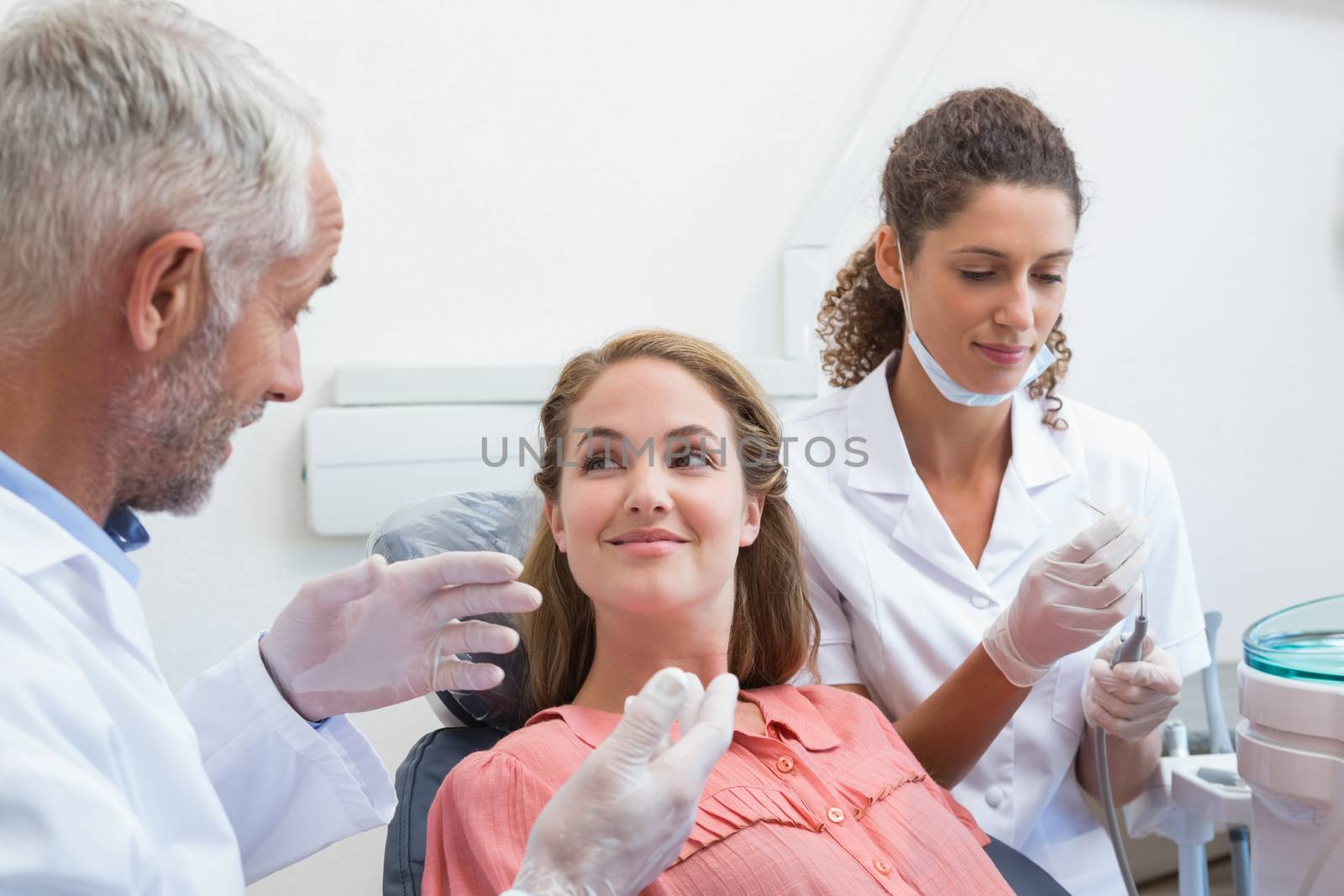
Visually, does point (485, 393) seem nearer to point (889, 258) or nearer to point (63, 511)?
point (889, 258)

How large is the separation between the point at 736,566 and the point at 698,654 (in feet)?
0.57

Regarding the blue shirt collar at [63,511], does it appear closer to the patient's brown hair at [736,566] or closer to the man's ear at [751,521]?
the patient's brown hair at [736,566]

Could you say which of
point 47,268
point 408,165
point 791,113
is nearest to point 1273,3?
point 791,113

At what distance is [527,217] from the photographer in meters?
2.10

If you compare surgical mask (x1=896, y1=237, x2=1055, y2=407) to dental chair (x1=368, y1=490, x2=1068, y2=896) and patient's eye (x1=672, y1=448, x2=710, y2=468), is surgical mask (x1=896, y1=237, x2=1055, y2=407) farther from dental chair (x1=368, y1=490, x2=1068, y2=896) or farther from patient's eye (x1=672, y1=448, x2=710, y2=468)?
dental chair (x1=368, y1=490, x2=1068, y2=896)

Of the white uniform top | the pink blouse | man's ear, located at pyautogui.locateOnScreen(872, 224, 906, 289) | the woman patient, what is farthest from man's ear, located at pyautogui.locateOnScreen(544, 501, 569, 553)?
man's ear, located at pyautogui.locateOnScreen(872, 224, 906, 289)

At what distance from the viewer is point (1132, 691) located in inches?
54.1

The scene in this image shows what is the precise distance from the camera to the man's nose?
913 millimetres

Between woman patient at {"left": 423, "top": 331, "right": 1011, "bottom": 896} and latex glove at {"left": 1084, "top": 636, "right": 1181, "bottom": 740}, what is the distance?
0.22 meters

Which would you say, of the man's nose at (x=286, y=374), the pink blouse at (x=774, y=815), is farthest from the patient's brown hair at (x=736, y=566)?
the man's nose at (x=286, y=374)

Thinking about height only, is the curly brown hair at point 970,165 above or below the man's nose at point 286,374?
above

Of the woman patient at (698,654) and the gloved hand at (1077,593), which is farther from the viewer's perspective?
the gloved hand at (1077,593)

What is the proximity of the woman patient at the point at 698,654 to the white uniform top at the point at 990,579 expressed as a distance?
0.09m

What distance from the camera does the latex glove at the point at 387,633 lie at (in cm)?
110
